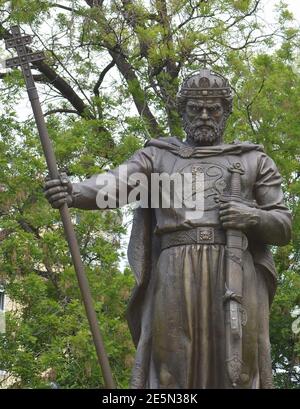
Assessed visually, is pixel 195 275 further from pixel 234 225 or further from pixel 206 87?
pixel 206 87

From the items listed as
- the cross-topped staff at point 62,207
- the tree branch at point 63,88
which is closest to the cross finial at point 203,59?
the tree branch at point 63,88

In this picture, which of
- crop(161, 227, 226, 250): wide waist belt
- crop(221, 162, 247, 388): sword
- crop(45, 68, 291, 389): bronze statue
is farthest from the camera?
crop(161, 227, 226, 250): wide waist belt

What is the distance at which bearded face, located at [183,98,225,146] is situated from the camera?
9609 millimetres

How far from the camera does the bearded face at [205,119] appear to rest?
31.5 feet

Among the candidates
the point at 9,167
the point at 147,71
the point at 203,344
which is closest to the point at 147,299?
the point at 203,344

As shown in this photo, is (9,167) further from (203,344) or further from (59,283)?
(203,344)

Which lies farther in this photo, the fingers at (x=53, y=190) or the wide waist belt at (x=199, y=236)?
the wide waist belt at (x=199, y=236)

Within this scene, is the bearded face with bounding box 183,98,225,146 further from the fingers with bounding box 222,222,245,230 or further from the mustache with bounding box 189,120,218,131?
the fingers with bounding box 222,222,245,230

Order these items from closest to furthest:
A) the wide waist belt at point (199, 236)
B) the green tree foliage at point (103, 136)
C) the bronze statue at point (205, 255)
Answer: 1. the bronze statue at point (205, 255)
2. the wide waist belt at point (199, 236)
3. the green tree foliage at point (103, 136)

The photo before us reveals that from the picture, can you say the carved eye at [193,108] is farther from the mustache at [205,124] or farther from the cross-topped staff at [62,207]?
the cross-topped staff at [62,207]

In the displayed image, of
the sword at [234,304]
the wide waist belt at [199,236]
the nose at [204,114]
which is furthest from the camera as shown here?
the nose at [204,114]

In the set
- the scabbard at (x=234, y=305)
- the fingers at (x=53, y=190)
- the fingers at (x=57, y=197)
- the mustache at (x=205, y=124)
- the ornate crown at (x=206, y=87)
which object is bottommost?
the scabbard at (x=234, y=305)

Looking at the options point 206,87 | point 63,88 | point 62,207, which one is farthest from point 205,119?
point 63,88

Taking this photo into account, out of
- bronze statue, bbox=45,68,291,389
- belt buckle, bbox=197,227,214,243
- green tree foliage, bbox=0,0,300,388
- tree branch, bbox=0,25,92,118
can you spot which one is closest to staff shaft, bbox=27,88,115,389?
bronze statue, bbox=45,68,291,389
